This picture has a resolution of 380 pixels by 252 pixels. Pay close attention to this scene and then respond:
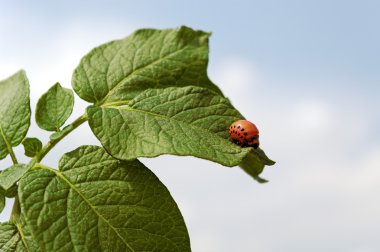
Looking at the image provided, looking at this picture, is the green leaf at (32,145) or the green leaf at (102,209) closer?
the green leaf at (102,209)

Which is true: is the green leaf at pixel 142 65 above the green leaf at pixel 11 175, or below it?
above

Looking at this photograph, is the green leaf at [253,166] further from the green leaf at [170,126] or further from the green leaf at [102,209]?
the green leaf at [102,209]

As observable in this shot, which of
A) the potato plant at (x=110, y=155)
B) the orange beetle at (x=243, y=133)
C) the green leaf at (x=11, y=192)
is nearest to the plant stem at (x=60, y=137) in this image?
the potato plant at (x=110, y=155)

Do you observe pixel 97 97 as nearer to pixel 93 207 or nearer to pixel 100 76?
pixel 100 76

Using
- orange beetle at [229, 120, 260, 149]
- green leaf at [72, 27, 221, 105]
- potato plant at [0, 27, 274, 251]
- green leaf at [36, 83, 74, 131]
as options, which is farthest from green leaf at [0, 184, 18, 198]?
orange beetle at [229, 120, 260, 149]

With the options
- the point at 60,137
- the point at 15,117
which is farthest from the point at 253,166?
the point at 15,117

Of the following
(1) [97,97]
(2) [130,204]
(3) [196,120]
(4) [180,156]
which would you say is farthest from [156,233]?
(1) [97,97]

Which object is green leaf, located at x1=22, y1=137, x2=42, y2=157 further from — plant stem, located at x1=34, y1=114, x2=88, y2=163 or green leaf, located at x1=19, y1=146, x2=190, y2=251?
green leaf, located at x1=19, y1=146, x2=190, y2=251
